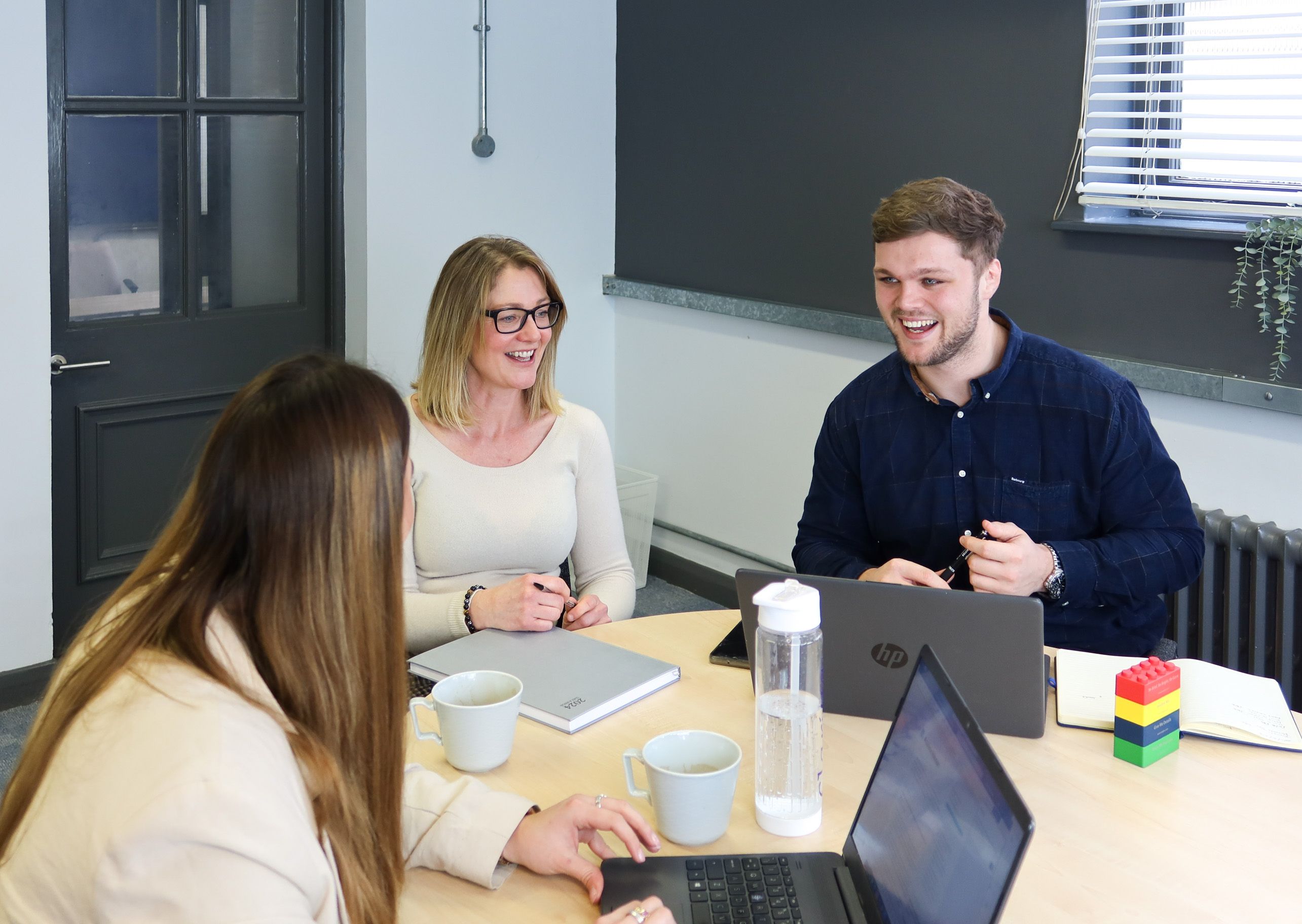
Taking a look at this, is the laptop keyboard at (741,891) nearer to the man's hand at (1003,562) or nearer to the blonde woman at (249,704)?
the blonde woman at (249,704)

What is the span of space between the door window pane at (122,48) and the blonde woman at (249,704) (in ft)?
8.07

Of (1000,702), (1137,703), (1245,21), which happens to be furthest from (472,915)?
(1245,21)

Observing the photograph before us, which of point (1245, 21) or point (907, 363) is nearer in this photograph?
point (907, 363)

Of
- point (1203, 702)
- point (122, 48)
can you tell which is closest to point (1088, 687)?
point (1203, 702)

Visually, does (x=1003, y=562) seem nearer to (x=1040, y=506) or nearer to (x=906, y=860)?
(x=1040, y=506)

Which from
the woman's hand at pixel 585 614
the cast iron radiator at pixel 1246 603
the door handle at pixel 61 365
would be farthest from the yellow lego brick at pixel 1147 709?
the door handle at pixel 61 365

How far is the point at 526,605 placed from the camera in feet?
5.86

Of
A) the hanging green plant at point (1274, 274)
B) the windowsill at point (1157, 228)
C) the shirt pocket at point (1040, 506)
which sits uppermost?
the windowsill at point (1157, 228)

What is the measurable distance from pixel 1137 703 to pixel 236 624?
100 centimetres

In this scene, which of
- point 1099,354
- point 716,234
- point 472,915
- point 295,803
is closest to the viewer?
point 295,803

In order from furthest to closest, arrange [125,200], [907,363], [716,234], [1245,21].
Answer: [716,234] < [125,200] < [1245,21] < [907,363]

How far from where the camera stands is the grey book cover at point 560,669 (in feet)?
5.06

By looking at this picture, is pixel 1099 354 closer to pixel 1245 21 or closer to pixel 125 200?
pixel 1245 21

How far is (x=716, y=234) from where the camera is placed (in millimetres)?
3777
